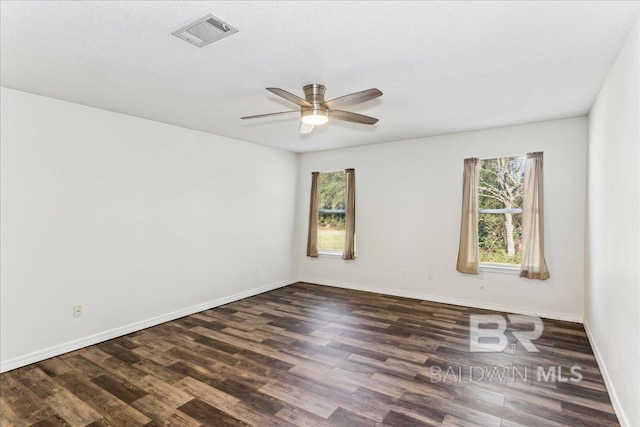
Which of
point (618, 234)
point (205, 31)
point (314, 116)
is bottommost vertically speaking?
point (618, 234)

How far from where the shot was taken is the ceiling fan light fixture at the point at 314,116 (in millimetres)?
2926

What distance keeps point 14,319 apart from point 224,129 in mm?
2950

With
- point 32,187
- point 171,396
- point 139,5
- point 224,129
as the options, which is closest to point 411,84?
point 139,5

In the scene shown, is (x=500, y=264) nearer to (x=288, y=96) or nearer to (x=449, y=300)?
(x=449, y=300)

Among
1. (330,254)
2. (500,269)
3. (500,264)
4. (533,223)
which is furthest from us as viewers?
(330,254)

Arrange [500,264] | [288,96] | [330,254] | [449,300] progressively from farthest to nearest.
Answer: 1. [330,254]
2. [449,300]
3. [500,264]
4. [288,96]

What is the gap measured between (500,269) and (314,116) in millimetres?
3321

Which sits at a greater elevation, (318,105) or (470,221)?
(318,105)

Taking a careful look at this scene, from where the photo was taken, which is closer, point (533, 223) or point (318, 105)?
point (318, 105)

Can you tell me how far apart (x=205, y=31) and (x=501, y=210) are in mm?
4159

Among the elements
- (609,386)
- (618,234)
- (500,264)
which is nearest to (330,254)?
(500,264)

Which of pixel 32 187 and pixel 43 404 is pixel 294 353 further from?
pixel 32 187

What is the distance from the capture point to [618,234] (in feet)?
7.50

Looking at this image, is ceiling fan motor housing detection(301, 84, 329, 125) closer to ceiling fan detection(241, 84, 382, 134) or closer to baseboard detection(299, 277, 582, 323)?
ceiling fan detection(241, 84, 382, 134)
